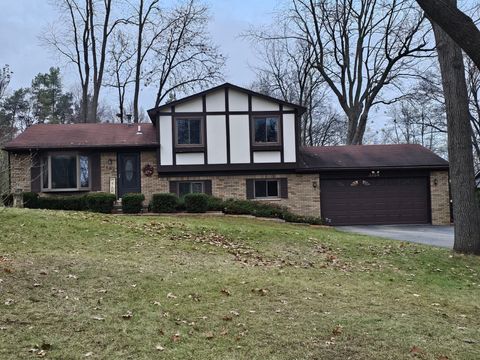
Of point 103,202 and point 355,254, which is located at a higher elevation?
point 103,202

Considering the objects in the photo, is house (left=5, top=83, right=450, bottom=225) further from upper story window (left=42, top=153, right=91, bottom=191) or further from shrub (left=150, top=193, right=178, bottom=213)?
shrub (left=150, top=193, right=178, bottom=213)

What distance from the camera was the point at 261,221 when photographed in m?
16.9

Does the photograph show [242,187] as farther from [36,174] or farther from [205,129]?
[36,174]

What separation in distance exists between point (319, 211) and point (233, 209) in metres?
4.93

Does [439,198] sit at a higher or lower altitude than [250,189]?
lower

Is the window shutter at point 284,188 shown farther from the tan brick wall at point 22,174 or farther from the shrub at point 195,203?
the tan brick wall at point 22,174

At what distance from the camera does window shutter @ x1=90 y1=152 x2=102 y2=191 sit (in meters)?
20.5

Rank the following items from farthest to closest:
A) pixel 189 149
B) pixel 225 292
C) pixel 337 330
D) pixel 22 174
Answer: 1. pixel 189 149
2. pixel 22 174
3. pixel 225 292
4. pixel 337 330

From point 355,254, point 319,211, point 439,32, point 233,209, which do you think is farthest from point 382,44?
point 355,254

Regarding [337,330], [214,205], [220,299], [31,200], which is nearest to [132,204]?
[214,205]

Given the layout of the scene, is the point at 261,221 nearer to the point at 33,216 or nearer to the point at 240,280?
the point at 33,216

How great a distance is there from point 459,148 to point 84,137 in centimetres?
1561

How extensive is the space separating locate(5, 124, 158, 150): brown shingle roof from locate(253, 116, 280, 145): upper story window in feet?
14.4

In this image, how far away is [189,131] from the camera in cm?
2094
